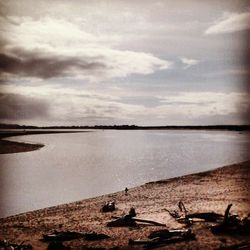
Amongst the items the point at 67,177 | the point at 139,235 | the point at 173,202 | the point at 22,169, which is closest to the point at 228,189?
the point at 173,202

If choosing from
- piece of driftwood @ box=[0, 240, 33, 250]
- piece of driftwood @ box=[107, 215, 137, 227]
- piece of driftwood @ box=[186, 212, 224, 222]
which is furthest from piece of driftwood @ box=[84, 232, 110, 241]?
piece of driftwood @ box=[186, 212, 224, 222]

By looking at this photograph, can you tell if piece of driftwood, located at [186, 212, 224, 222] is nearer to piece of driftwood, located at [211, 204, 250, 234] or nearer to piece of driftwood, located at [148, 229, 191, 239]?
piece of driftwood, located at [211, 204, 250, 234]

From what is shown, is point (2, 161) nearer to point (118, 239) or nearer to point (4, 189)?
point (4, 189)

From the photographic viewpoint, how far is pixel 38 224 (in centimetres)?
1432

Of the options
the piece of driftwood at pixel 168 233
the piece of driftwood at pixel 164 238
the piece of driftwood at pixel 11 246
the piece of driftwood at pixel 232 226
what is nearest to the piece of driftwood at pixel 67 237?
the piece of driftwood at pixel 11 246

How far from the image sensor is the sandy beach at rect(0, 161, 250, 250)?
11102 mm

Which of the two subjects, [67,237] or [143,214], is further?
[143,214]

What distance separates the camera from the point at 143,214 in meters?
15.1

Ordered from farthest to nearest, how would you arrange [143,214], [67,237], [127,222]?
[143,214]
[127,222]
[67,237]

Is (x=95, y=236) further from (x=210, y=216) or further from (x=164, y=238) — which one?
(x=210, y=216)

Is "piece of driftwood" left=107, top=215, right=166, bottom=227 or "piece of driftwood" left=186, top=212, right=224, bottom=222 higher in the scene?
"piece of driftwood" left=186, top=212, right=224, bottom=222

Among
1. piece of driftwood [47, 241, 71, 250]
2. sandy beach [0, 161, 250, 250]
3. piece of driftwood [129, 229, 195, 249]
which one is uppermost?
piece of driftwood [129, 229, 195, 249]

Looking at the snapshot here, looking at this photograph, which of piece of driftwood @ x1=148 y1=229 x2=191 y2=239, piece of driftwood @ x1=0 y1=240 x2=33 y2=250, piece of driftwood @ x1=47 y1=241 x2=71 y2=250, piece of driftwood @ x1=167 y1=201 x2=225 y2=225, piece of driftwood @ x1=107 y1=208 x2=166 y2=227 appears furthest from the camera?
piece of driftwood @ x1=107 y1=208 x2=166 y2=227

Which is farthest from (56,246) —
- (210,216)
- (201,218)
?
(210,216)
